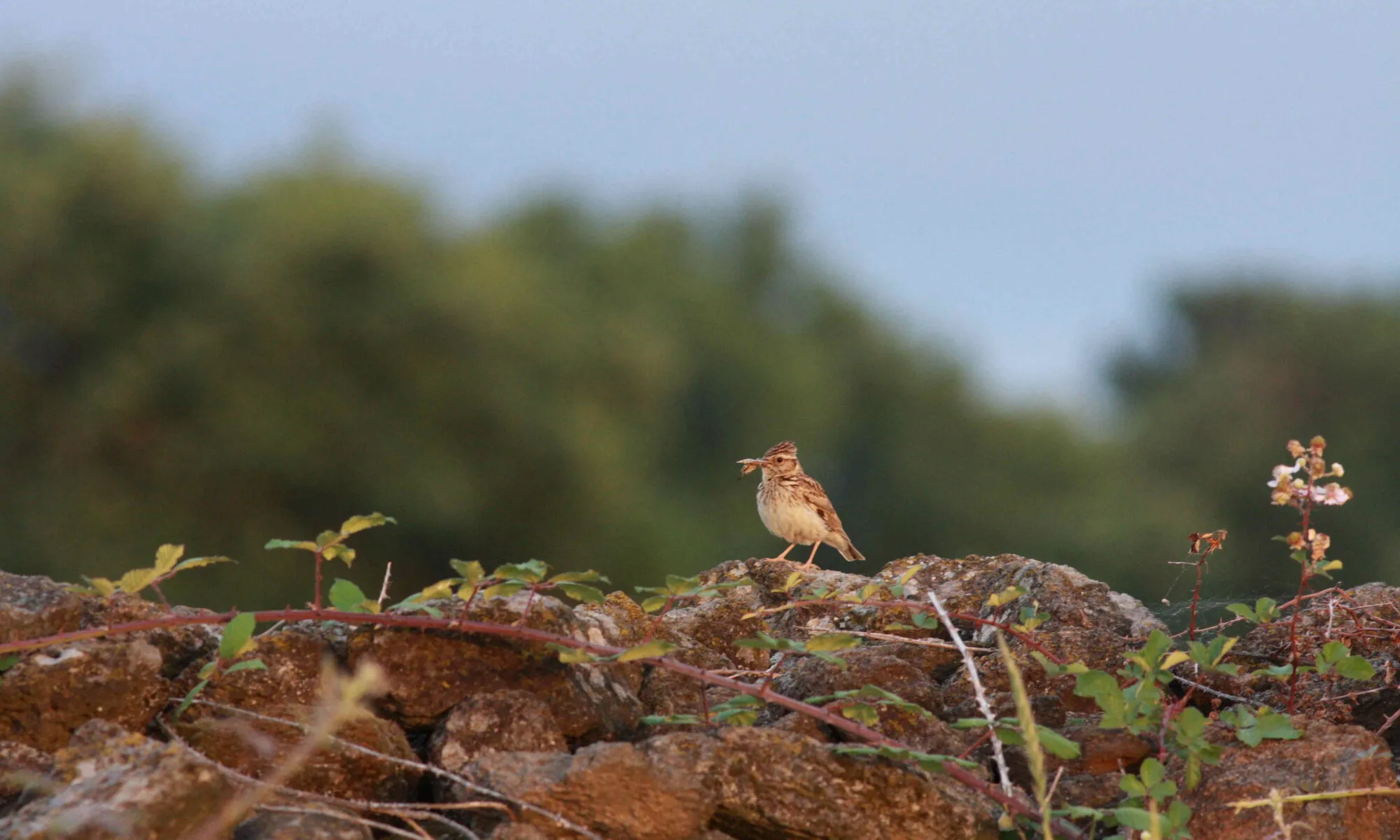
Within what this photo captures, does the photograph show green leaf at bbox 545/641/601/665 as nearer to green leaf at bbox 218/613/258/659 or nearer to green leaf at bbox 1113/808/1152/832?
green leaf at bbox 218/613/258/659

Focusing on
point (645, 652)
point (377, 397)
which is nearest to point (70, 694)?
point (645, 652)

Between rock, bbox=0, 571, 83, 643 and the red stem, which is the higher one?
the red stem

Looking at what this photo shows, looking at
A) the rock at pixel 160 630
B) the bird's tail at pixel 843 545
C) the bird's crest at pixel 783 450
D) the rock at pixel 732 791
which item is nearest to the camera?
the rock at pixel 732 791

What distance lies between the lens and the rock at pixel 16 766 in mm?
3047

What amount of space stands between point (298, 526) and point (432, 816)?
29877 mm

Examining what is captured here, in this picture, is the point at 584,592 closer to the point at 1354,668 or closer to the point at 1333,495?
the point at 1354,668

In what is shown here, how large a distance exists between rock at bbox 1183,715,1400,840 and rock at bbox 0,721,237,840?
2161mm

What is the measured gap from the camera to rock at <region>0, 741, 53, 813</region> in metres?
3.05

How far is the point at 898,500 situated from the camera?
49.5 m

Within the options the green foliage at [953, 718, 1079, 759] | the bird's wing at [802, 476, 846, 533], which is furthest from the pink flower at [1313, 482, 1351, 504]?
the bird's wing at [802, 476, 846, 533]

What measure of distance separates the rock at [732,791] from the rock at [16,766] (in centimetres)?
94

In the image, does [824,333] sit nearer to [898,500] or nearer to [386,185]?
[898,500]

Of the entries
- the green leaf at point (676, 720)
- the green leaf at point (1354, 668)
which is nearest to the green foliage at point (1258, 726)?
the green leaf at point (1354, 668)

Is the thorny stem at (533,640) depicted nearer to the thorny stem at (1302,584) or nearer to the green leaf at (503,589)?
the green leaf at (503,589)
